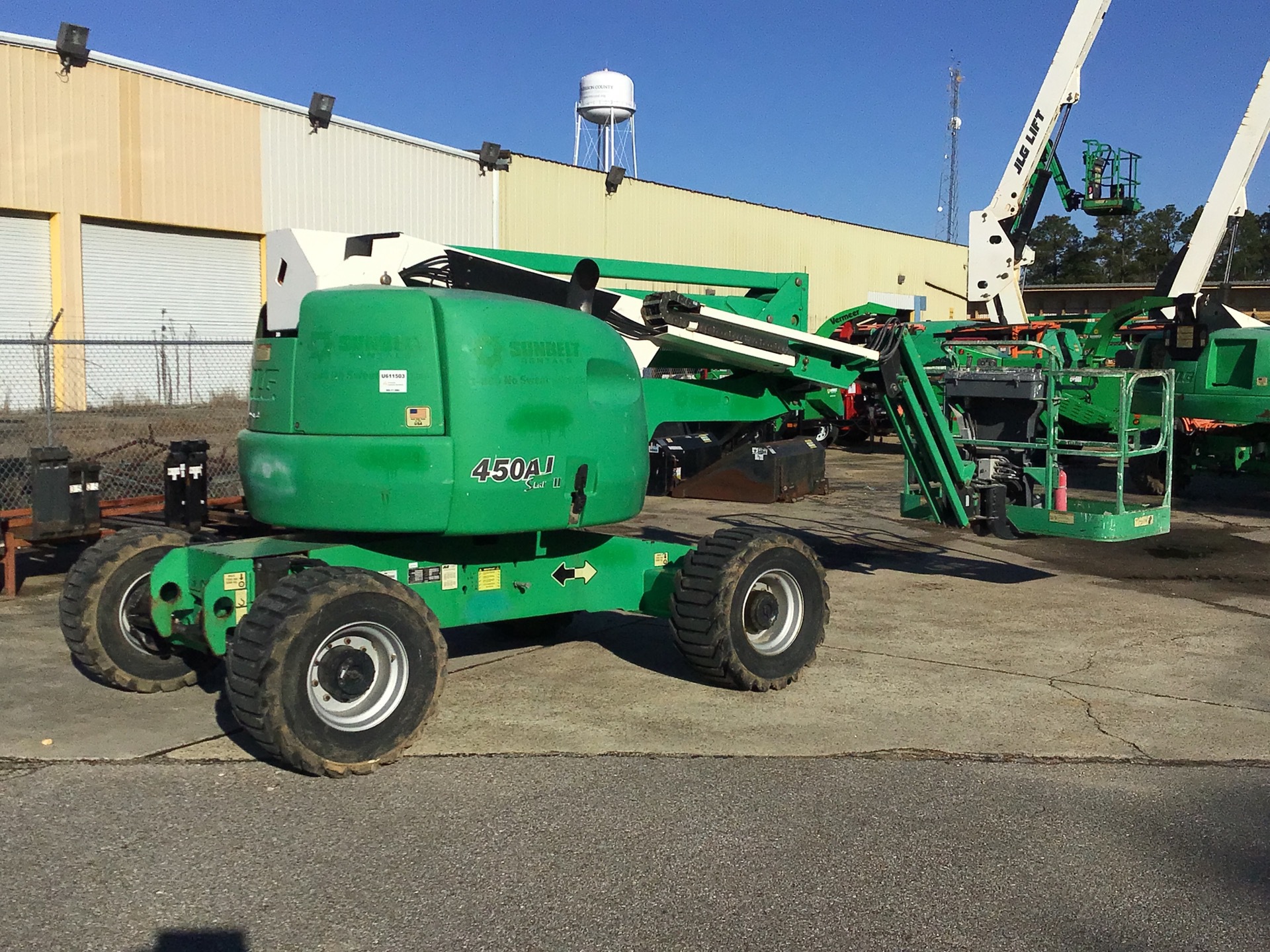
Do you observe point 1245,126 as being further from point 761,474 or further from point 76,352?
point 76,352

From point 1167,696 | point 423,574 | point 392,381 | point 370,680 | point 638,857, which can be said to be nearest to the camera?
point 638,857

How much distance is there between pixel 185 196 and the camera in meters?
23.2

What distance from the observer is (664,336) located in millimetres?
7238

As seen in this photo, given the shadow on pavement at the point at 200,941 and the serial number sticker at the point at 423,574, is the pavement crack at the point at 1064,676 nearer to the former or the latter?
the serial number sticker at the point at 423,574

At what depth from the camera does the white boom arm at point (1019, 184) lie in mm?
22141

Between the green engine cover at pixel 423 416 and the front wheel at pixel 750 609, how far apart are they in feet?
2.82

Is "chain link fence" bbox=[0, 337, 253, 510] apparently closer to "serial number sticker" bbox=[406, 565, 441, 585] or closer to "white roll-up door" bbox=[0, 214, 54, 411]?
"white roll-up door" bbox=[0, 214, 54, 411]

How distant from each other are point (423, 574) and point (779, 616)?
2.11 meters

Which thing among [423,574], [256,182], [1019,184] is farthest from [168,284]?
[423,574]

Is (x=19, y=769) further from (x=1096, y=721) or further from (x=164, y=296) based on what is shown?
(x=164, y=296)

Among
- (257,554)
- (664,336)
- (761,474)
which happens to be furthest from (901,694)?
(761,474)

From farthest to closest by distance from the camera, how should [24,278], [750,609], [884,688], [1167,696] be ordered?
[24,278] < [884,688] < [1167,696] < [750,609]

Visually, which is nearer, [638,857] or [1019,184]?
[638,857]

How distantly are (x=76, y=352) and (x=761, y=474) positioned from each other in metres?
12.3
